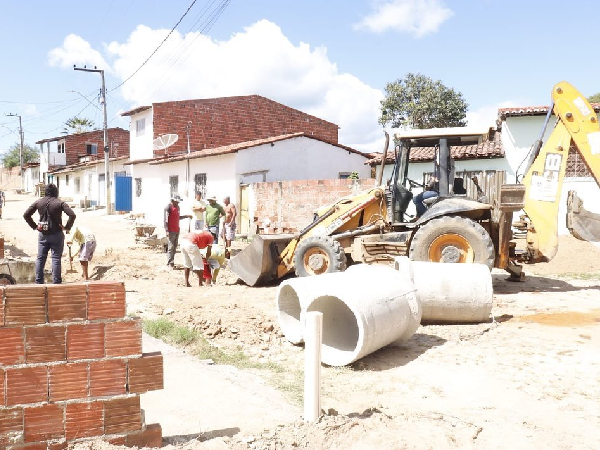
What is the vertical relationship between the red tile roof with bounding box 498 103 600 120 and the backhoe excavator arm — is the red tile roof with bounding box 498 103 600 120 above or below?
above

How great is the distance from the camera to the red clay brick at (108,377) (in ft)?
10.2

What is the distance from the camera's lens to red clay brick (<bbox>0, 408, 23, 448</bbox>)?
2.92m

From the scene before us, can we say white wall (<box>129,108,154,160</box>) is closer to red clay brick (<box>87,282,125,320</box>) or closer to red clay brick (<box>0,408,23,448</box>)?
red clay brick (<box>87,282,125,320</box>)

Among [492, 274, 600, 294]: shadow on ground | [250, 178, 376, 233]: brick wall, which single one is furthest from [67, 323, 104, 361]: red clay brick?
[250, 178, 376, 233]: brick wall

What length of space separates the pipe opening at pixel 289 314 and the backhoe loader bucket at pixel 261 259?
9.80 ft

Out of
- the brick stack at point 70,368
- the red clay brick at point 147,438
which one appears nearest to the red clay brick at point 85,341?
the brick stack at point 70,368

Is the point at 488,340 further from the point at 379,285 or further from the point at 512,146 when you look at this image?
the point at 512,146

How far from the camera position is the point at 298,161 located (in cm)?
2173

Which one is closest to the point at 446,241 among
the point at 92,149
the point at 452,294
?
the point at 452,294

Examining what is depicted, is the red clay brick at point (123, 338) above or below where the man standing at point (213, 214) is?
below

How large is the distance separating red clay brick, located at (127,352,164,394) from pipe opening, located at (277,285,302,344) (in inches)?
130

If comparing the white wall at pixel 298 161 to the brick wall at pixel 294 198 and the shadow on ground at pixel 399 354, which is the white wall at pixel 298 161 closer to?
the brick wall at pixel 294 198

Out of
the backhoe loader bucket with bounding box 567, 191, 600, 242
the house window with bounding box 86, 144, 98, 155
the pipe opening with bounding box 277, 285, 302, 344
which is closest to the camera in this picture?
the pipe opening with bounding box 277, 285, 302, 344

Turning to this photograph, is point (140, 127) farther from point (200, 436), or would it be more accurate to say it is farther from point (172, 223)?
point (200, 436)
